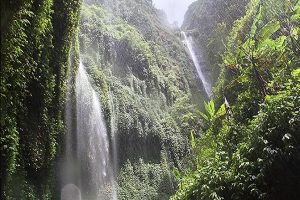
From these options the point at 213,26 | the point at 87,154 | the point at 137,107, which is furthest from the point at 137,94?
the point at 213,26

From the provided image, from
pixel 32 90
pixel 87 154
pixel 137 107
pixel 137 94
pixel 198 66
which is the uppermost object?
pixel 198 66

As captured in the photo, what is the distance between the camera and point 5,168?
7551 mm

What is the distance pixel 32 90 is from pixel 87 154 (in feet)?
21.9

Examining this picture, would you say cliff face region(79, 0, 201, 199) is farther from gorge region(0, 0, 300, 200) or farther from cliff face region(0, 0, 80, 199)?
cliff face region(0, 0, 80, 199)

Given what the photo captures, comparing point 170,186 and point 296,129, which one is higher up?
point 170,186

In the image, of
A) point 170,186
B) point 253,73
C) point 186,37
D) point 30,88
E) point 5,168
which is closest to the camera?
point 5,168

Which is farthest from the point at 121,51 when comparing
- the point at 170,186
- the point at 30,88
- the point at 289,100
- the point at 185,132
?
the point at 289,100

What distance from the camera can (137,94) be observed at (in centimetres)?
2147

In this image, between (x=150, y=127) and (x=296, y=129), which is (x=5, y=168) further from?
(x=150, y=127)

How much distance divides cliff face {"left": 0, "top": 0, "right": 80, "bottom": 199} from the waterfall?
1742 centimetres

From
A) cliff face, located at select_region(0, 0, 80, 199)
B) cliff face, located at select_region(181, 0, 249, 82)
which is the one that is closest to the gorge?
cliff face, located at select_region(0, 0, 80, 199)

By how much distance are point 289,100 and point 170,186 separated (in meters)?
11.7

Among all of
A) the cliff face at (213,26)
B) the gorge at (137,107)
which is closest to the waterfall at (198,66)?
the gorge at (137,107)

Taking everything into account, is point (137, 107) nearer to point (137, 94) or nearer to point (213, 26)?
point (137, 94)
